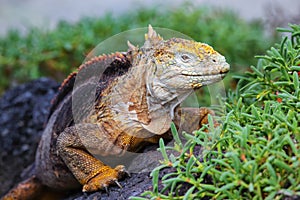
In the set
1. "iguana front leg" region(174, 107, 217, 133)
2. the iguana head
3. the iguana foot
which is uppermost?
the iguana head

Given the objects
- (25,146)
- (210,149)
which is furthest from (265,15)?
(210,149)

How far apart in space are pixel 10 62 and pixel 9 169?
6.71 feet

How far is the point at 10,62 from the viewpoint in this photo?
6340 mm

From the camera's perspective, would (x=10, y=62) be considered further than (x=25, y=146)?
Yes

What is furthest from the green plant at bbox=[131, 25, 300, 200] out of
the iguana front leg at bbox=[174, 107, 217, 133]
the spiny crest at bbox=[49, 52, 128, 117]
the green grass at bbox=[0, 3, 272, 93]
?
the green grass at bbox=[0, 3, 272, 93]

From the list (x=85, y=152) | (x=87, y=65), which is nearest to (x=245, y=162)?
(x=85, y=152)

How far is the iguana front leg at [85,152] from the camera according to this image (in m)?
2.93

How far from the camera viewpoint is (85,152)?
305cm

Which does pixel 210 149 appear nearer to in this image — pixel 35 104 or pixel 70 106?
pixel 70 106

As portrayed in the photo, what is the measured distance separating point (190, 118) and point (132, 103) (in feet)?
1.30

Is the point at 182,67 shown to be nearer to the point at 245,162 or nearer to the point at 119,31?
the point at 245,162

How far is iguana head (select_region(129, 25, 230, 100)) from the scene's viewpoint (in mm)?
2795

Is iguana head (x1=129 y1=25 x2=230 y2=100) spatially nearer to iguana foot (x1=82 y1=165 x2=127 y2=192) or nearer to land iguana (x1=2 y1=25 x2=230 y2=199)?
land iguana (x1=2 y1=25 x2=230 y2=199)

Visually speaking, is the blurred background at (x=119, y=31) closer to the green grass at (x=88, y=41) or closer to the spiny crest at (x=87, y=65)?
the green grass at (x=88, y=41)
